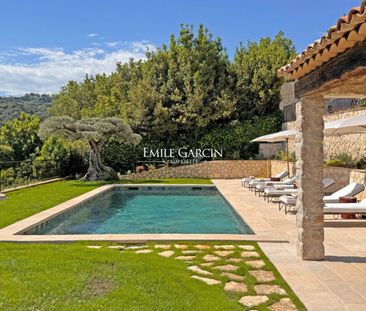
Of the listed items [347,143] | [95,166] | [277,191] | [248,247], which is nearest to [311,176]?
[248,247]

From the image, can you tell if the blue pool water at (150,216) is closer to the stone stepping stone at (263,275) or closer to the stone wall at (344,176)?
the stone stepping stone at (263,275)

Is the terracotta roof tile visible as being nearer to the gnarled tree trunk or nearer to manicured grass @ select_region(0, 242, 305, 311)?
manicured grass @ select_region(0, 242, 305, 311)

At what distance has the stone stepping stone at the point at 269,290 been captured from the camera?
4.88 meters

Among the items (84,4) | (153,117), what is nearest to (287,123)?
(153,117)

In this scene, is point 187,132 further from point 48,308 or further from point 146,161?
point 48,308

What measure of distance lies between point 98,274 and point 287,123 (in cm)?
2294

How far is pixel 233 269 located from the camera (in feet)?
19.2

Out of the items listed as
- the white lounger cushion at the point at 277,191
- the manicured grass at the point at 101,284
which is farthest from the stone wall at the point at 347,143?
the manicured grass at the point at 101,284

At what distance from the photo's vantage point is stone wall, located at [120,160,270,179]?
81.9ft

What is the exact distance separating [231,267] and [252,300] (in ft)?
4.29

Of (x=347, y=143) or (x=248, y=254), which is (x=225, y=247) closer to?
(x=248, y=254)

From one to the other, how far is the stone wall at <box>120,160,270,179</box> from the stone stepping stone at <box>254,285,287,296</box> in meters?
19.9

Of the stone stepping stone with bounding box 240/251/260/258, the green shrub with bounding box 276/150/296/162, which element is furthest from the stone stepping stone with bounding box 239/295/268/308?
the green shrub with bounding box 276/150/296/162

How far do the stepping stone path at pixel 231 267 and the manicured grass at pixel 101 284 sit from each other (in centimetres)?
21
